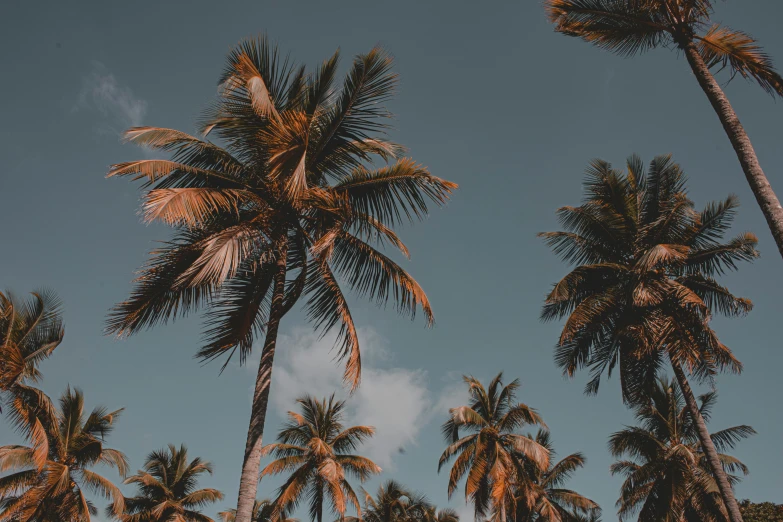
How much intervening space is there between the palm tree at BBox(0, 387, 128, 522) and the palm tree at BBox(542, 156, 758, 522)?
17.9 metres

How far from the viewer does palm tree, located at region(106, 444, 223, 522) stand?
26.9 m

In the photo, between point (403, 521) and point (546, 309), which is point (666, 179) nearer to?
point (546, 309)

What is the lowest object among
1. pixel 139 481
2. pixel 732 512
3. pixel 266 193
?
pixel 732 512

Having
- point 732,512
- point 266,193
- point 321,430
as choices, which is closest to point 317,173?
point 266,193

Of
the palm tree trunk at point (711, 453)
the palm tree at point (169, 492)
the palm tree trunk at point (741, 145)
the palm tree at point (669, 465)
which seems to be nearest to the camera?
the palm tree trunk at point (741, 145)

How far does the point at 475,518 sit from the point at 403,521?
873cm

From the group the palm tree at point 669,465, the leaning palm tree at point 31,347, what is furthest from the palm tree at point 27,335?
the palm tree at point 669,465

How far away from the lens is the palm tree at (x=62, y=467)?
18.4m

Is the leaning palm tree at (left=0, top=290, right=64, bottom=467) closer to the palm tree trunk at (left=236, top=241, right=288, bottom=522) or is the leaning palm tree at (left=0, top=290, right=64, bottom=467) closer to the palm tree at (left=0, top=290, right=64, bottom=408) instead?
the palm tree at (left=0, top=290, right=64, bottom=408)

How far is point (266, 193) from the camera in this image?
9562 millimetres

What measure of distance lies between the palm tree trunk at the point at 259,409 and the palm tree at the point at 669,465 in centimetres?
1539

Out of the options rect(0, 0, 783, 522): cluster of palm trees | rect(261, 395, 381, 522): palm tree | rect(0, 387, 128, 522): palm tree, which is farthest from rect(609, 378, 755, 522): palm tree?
rect(0, 387, 128, 522): palm tree

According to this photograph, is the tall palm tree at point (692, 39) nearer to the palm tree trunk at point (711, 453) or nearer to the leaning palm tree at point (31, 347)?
the palm tree trunk at point (711, 453)

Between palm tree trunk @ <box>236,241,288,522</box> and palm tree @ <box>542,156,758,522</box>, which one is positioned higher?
palm tree @ <box>542,156,758,522</box>
